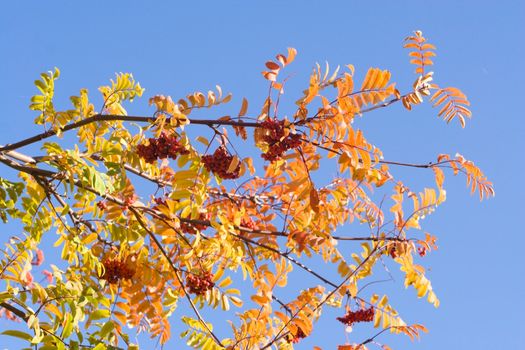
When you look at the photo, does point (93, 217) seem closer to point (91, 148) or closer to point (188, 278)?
point (91, 148)

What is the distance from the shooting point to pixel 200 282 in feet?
14.3

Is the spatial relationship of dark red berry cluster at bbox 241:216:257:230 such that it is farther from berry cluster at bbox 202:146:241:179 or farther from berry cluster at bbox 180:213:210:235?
berry cluster at bbox 202:146:241:179

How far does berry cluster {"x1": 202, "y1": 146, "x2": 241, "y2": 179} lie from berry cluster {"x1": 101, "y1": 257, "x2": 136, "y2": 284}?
1022mm

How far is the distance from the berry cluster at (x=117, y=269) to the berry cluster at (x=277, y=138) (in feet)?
4.82

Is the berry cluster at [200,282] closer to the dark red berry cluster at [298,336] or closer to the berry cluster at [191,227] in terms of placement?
the berry cluster at [191,227]

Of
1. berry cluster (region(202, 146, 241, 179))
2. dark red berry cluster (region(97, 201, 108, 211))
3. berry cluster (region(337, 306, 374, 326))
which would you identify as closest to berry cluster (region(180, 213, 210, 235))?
dark red berry cluster (region(97, 201, 108, 211))

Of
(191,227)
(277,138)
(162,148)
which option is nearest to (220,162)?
(162,148)

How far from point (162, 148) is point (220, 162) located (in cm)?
33

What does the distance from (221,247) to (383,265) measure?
1028mm

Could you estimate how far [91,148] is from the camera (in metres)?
4.58

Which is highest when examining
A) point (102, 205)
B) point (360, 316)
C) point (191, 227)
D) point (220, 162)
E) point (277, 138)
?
point (102, 205)

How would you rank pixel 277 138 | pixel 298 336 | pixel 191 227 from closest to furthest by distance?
pixel 277 138
pixel 298 336
pixel 191 227

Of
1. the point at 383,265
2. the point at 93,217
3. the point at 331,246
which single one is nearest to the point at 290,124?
the point at 331,246

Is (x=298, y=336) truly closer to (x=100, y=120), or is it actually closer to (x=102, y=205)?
(x=102, y=205)
